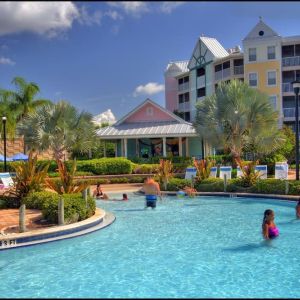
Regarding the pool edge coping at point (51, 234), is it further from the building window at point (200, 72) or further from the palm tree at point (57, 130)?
the building window at point (200, 72)

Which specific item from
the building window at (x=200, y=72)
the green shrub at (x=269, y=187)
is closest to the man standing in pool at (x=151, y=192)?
the green shrub at (x=269, y=187)

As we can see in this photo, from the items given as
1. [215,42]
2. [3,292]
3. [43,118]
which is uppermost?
[215,42]

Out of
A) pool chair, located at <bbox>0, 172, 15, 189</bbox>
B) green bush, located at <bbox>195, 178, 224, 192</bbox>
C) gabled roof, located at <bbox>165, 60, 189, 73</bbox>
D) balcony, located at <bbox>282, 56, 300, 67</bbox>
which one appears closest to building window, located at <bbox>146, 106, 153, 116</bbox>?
green bush, located at <bbox>195, 178, 224, 192</bbox>

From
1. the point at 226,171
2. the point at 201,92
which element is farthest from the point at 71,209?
the point at 201,92

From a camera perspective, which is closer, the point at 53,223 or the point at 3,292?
the point at 3,292

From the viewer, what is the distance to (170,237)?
11.5m

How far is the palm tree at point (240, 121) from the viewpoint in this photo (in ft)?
81.9

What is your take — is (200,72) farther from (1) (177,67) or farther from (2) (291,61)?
(2) (291,61)

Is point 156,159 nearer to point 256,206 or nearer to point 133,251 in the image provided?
point 256,206

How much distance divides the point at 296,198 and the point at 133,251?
9.62 meters

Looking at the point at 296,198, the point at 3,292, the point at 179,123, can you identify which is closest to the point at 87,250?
the point at 3,292

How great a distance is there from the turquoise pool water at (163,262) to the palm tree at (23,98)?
3134 cm

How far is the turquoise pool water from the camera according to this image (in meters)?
7.41

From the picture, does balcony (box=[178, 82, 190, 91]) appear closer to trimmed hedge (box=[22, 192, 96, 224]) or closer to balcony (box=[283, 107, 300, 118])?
balcony (box=[283, 107, 300, 118])
